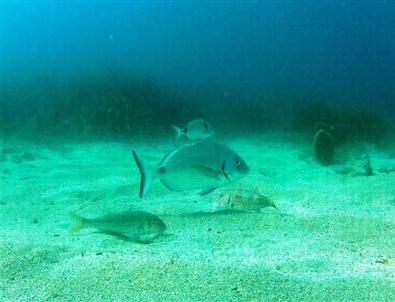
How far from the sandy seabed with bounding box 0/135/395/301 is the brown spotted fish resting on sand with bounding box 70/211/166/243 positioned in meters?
0.18

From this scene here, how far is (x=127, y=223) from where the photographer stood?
4.46 m

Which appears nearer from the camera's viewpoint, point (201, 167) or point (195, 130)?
point (201, 167)

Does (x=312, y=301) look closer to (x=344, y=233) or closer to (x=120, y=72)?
(x=344, y=233)

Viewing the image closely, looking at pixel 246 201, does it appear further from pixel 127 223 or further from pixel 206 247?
pixel 127 223

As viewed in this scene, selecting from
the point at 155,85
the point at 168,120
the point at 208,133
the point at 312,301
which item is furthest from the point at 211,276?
the point at 155,85

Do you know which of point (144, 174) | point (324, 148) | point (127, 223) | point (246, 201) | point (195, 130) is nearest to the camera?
point (144, 174)

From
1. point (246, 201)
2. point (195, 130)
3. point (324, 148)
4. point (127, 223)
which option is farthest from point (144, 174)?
point (324, 148)

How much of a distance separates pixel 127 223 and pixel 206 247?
92 cm

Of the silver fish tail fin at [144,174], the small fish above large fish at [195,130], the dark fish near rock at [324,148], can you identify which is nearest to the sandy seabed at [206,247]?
the silver fish tail fin at [144,174]

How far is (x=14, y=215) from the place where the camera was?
6340 millimetres

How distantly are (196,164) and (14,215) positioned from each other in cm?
350

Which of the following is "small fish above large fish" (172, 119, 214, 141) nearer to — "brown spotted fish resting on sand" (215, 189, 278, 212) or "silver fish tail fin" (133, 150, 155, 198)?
"brown spotted fish resting on sand" (215, 189, 278, 212)

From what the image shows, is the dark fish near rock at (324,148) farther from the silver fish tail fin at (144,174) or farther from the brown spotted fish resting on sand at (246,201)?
the silver fish tail fin at (144,174)

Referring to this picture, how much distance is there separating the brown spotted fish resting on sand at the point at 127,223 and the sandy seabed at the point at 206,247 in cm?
18
